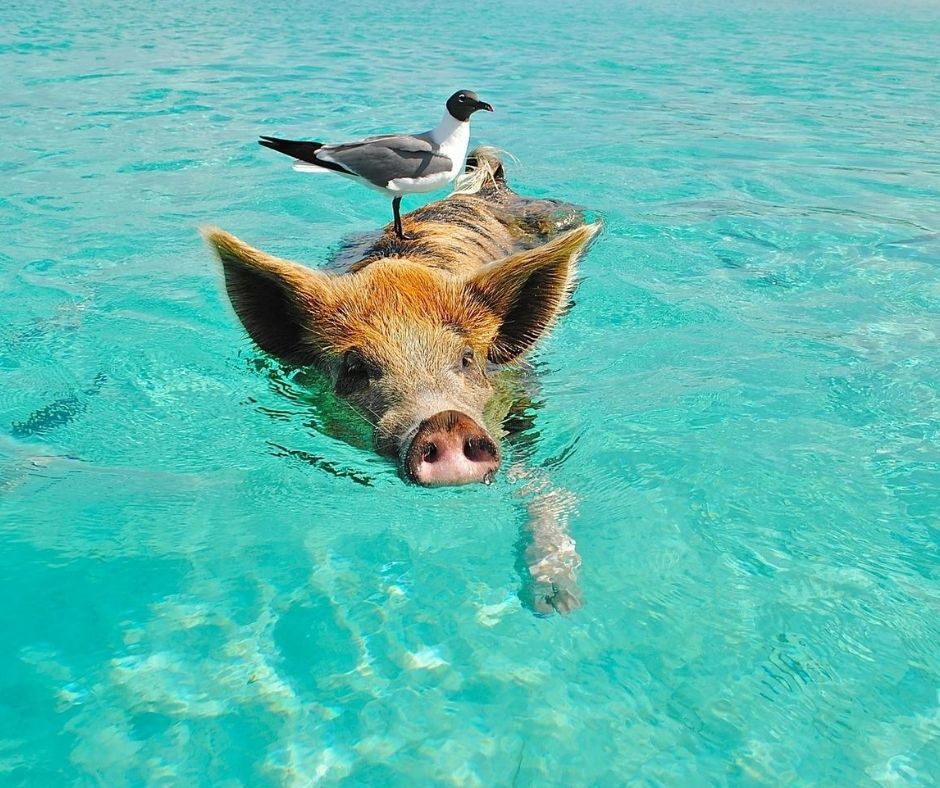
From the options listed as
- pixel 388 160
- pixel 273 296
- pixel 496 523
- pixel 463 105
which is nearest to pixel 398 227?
pixel 388 160

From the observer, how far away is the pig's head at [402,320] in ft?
15.1

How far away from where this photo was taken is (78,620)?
3908 millimetres

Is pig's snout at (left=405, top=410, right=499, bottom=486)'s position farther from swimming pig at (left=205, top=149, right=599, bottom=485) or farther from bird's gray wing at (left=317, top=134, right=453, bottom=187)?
bird's gray wing at (left=317, top=134, right=453, bottom=187)

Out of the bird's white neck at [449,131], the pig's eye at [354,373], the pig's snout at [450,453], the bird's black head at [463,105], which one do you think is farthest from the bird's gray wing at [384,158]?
the pig's snout at [450,453]

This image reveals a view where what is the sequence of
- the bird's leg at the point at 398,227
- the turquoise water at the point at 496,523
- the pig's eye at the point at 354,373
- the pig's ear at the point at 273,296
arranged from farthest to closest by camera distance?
the bird's leg at the point at 398,227 < the pig's ear at the point at 273,296 < the pig's eye at the point at 354,373 < the turquoise water at the point at 496,523

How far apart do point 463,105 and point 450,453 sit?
3757mm

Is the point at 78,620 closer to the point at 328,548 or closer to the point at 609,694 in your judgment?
the point at 328,548

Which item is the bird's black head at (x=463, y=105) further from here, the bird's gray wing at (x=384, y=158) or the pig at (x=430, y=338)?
the pig at (x=430, y=338)

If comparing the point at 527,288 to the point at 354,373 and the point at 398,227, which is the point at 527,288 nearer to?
the point at 354,373

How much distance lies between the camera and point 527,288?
5.36 m

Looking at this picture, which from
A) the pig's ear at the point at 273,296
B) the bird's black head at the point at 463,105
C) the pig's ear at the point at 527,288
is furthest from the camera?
the bird's black head at the point at 463,105

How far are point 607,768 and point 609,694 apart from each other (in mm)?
351

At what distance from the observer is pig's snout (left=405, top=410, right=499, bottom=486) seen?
392cm

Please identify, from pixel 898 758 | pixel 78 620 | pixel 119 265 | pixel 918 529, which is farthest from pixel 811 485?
pixel 119 265
